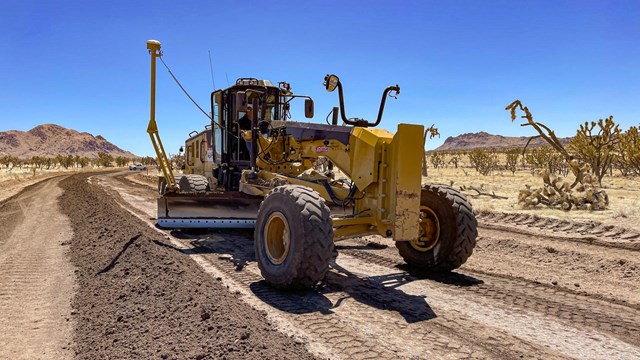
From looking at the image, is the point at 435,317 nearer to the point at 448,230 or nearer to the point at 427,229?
the point at 448,230

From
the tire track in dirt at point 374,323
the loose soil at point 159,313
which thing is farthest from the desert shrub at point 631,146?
the loose soil at point 159,313

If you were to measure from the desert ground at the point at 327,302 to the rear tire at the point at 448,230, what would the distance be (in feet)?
0.77

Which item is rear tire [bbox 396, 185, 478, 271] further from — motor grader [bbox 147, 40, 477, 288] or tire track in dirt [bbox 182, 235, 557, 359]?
tire track in dirt [bbox 182, 235, 557, 359]

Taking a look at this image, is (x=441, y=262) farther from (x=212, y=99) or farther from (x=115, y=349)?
(x=212, y=99)

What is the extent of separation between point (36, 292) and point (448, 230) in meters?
5.93

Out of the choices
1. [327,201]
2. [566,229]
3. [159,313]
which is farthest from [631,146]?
[159,313]

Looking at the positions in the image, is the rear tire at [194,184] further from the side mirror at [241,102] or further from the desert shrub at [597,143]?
the desert shrub at [597,143]

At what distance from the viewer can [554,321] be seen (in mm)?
4492

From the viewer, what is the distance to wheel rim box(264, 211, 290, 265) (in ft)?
18.4

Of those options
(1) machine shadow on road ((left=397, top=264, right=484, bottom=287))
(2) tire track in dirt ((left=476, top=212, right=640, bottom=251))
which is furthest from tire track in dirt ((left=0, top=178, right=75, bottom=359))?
(2) tire track in dirt ((left=476, top=212, right=640, bottom=251))

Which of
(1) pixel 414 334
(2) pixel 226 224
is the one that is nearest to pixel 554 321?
(1) pixel 414 334

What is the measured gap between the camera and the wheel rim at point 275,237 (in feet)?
18.4

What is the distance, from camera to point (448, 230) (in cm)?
611

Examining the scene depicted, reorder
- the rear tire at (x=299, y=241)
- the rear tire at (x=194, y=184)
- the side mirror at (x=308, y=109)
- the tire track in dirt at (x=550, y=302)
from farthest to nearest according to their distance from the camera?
the rear tire at (x=194, y=184)
the side mirror at (x=308, y=109)
the rear tire at (x=299, y=241)
the tire track in dirt at (x=550, y=302)
